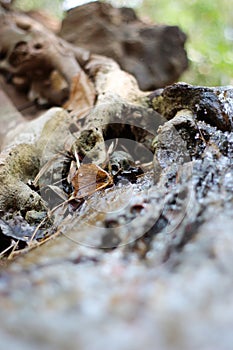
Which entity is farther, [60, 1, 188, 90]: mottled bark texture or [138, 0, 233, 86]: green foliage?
[138, 0, 233, 86]: green foliage

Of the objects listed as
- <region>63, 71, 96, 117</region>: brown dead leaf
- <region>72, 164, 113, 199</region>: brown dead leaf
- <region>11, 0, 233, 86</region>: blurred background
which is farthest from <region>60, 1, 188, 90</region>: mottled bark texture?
<region>72, 164, 113, 199</region>: brown dead leaf

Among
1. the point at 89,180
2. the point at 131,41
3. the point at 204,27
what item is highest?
the point at 89,180

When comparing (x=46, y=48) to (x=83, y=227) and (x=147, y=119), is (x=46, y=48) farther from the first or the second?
(x=83, y=227)

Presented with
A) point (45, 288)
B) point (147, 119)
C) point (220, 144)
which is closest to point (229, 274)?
point (45, 288)

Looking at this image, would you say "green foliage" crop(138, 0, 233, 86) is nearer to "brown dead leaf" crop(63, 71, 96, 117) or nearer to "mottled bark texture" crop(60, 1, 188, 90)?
"mottled bark texture" crop(60, 1, 188, 90)

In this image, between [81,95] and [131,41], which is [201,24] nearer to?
[131,41]

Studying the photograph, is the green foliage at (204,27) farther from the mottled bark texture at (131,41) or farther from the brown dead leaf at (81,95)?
the brown dead leaf at (81,95)

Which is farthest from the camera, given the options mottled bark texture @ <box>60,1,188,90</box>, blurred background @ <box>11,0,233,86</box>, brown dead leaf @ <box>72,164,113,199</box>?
blurred background @ <box>11,0,233,86</box>

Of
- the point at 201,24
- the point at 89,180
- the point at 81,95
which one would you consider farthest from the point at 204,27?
the point at 89,180
